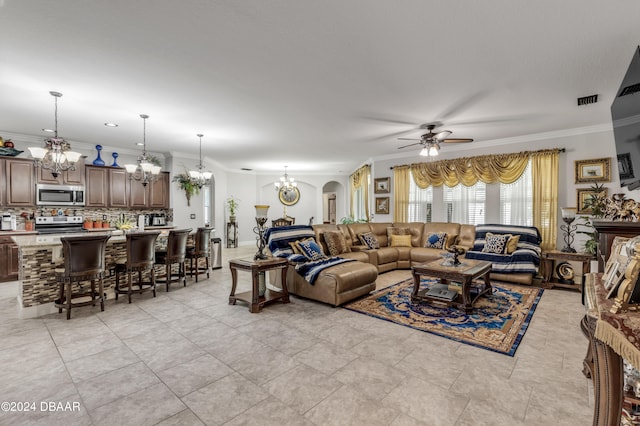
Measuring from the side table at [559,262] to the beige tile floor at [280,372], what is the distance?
155cm

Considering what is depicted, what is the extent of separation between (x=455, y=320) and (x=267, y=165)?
24.3ft

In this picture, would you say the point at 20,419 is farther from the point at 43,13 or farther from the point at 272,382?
the point at 43,13

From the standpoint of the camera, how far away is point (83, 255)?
11.1ft

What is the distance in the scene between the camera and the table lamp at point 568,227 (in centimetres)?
480

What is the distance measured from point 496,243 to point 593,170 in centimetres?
200

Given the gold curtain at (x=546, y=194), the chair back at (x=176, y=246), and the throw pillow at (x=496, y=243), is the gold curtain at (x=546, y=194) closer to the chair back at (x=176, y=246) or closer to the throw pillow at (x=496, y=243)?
the throw pillow at (x=496, y=243)

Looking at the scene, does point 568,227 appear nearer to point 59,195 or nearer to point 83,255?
point 83,255

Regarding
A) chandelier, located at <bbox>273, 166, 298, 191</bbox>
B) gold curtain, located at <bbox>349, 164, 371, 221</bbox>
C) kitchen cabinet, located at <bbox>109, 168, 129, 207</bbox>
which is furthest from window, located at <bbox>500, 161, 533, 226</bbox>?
kitchen cabinet, located at <bbox>109, 168, 129, 207</bbox>

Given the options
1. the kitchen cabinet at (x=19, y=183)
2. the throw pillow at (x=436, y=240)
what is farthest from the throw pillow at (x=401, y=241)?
the kitchen cabinet at (x=19, y=183)

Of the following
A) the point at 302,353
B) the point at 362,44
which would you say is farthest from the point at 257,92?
the point at 302,353

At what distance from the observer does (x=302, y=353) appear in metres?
2.54

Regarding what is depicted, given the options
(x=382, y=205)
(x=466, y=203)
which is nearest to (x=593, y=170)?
(x=466, y=203)

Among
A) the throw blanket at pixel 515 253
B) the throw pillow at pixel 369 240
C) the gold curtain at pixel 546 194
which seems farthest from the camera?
the throw pillow at pixel 369 240

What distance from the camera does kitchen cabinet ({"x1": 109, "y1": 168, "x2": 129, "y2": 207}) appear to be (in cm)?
636
